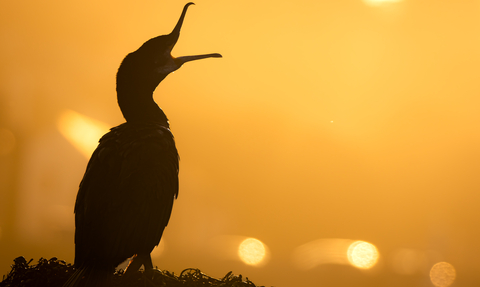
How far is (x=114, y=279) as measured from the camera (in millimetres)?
1932

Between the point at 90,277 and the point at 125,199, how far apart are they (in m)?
0.50

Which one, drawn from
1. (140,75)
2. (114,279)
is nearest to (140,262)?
(114,279)

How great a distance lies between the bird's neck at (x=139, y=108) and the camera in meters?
2.57

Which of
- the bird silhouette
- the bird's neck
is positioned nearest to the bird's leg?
the bird silhouette

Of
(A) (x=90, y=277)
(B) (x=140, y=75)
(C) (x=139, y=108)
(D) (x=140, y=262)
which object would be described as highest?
(B) (x=140, y=75)

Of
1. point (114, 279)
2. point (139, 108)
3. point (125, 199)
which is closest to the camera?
point (114, 279)

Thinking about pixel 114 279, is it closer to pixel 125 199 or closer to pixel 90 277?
pixel 90 277

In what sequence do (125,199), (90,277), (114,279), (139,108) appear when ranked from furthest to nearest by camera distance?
(139,108) → (125,199) → (114,279) → (90,277)

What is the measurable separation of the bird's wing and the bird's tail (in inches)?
3.8

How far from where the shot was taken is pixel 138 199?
214cm

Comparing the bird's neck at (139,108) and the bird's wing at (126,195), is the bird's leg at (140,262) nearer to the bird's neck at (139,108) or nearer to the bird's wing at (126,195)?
the bird's wing at (126,195)

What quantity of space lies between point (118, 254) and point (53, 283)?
379 millimetres

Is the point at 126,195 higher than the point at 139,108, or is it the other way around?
the point at 139,108

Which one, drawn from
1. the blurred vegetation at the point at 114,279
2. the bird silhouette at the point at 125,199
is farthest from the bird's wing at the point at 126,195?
the blurred vegetation at the point at 114,279
